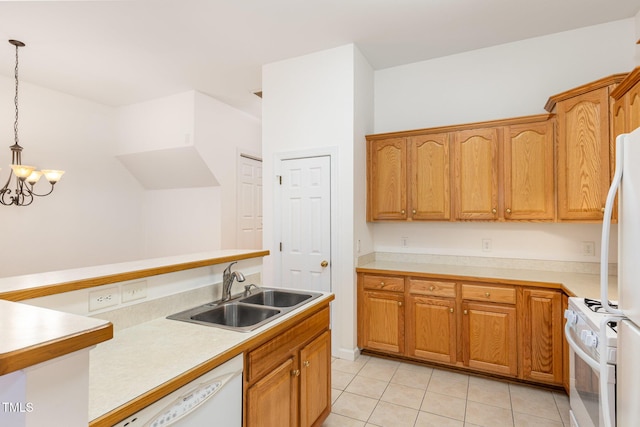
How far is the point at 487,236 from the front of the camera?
10.7 ft

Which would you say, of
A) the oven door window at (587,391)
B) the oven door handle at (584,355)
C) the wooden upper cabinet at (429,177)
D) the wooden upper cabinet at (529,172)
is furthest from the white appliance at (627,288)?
the wooden upper cabinet at (429,177)

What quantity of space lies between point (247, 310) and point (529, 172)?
261 cm

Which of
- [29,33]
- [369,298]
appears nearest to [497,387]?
[369,298]

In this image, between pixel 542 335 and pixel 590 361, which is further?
pixel 542 335

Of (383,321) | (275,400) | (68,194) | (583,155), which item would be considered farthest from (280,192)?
(68,194)

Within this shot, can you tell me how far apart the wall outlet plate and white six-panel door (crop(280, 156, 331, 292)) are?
2.09 meters

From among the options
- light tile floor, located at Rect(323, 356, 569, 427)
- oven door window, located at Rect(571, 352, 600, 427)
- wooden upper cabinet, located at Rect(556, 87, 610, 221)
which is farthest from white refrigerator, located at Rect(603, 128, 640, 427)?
wooden upper cabinet, located at Rect(556, 87, 610, 221)

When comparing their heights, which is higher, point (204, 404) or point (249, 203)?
point (249, 203)

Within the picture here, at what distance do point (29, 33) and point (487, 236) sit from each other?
484 centimetres

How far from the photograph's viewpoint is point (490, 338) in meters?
2.71

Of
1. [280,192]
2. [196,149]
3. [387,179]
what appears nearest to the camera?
[387,179]

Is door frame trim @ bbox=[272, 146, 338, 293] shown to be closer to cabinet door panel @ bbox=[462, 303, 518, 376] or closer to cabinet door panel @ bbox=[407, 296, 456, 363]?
cabinet door panel @ bbox=[407, 296, 456, 363]

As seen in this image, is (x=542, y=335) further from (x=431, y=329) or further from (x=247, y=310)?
(x=247, y=310)

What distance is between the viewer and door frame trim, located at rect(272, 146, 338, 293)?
3.26 meters
